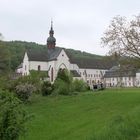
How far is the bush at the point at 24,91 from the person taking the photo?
5356 centimetres

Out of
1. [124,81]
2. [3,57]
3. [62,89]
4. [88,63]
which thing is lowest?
[62,89]

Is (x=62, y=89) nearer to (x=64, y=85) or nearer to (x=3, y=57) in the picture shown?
(x=64, y=85)

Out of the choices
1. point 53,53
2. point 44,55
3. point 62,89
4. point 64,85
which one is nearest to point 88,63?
point 53,53

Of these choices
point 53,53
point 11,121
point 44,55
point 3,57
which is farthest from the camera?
point 44,55

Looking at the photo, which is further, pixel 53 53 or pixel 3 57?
pixel 53 53

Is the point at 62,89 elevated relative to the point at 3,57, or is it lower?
lower

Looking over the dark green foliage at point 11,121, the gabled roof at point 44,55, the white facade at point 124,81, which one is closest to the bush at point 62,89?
the gabled roof at point 44,55

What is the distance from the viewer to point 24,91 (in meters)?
53.5

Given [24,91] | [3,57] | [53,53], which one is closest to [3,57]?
[3,57]

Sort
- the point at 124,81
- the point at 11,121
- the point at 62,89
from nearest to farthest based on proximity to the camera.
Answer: the point at 11,121 < the point at 62,89 < the point at 124,81

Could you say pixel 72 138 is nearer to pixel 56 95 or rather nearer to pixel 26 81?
pixel 26 81

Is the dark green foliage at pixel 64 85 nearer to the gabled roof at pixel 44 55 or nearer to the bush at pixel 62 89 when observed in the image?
the bush at pixel 62 89

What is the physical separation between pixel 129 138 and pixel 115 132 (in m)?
0.67

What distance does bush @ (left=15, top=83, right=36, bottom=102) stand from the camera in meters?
53.6
